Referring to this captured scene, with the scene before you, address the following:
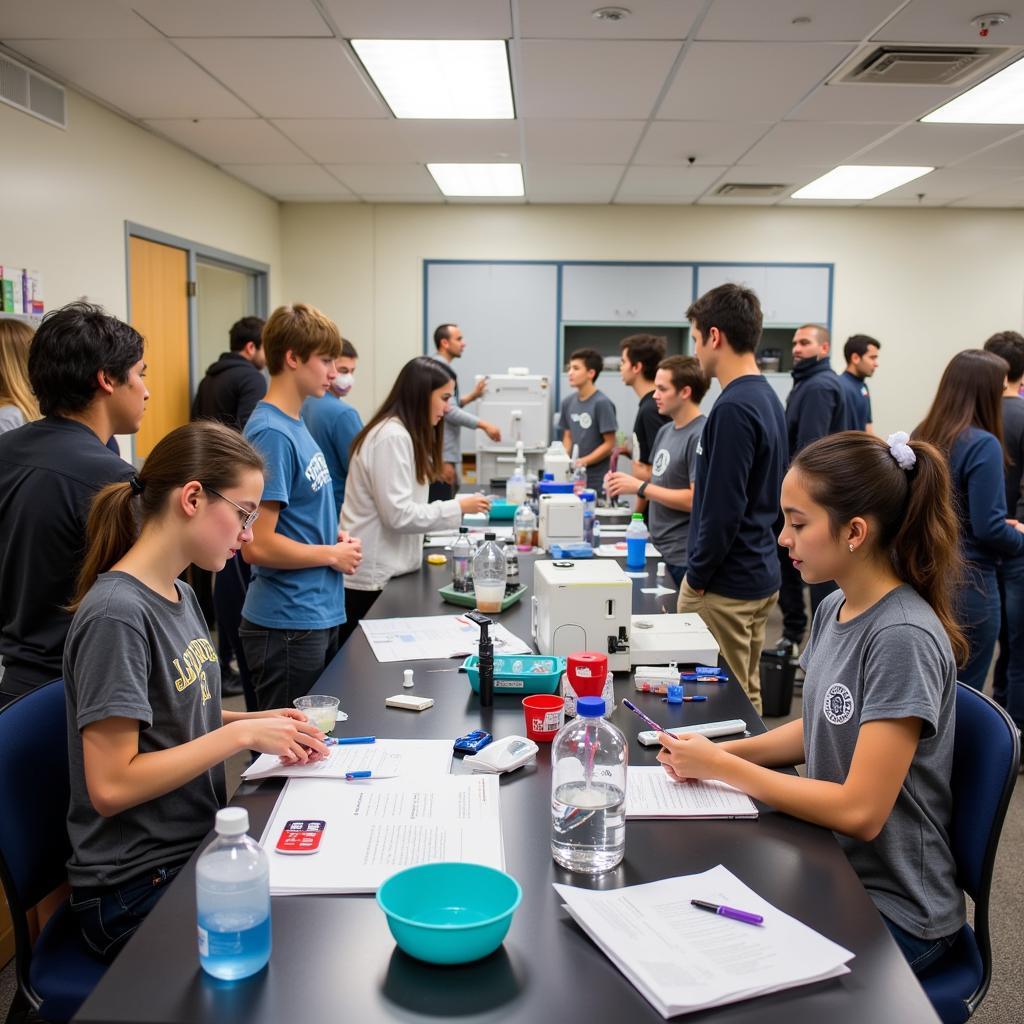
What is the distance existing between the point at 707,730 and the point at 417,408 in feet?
5.54

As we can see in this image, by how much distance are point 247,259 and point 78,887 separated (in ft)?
19.6

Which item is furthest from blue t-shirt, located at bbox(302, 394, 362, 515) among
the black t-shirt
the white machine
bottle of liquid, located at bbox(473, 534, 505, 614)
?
the white machine

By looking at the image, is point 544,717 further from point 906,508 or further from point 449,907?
point 906,508

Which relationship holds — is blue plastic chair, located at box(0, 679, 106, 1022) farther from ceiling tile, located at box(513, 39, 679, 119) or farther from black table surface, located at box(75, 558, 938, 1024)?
ceiling tile, located at box(513, 39, 679, 119)

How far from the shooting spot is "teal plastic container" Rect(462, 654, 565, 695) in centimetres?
189

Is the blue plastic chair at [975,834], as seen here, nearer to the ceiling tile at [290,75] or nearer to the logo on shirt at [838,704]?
the logo on shirt at [838,704]

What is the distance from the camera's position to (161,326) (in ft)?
17.4

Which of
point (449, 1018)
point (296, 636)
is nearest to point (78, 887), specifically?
point (449, 1018)

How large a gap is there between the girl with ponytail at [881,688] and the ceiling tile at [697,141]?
3.86m

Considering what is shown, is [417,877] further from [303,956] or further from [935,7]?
[935,7]

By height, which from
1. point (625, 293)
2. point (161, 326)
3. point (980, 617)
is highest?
point (625, 293)

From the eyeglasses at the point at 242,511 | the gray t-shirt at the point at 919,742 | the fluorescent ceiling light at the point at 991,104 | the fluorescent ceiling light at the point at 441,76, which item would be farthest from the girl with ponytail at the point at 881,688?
the fluorescent ceiling light at the point at 991,104

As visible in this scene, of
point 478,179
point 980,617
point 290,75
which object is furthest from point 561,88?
point 980,617

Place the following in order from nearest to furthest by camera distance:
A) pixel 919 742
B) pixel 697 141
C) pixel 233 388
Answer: pixel 919 742 < pixel 233 388 < pixel 697 141
